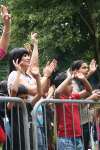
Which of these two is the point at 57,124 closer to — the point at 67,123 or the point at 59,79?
the point at 67,123

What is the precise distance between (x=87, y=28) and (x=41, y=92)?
1816 cm

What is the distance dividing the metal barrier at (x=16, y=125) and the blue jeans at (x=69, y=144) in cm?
63

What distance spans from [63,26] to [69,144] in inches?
682

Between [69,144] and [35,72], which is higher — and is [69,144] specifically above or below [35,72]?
below

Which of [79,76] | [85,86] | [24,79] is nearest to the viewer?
[24,79]

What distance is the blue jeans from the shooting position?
661 centimetres

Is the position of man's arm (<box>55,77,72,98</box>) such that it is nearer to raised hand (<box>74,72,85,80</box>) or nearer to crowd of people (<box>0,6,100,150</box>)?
crowd of people (<box>0,6,100,150</box>)

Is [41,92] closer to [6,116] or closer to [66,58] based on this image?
[6,116]

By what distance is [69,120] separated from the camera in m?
6.73

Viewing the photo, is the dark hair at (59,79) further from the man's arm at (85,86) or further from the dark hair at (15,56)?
the dark hair at (15,56)

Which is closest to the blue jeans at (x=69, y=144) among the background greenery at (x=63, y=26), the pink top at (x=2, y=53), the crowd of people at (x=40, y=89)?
the crowd of people at (x=40, y=89)

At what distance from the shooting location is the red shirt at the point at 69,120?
664 centimetres

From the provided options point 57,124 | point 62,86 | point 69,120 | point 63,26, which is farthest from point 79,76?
point 63,26

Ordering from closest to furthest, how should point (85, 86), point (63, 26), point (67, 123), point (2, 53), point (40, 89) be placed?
point (2, 53) < point (40, 89) < point (67, 123) < point (85, 86) < point (63, 26)
